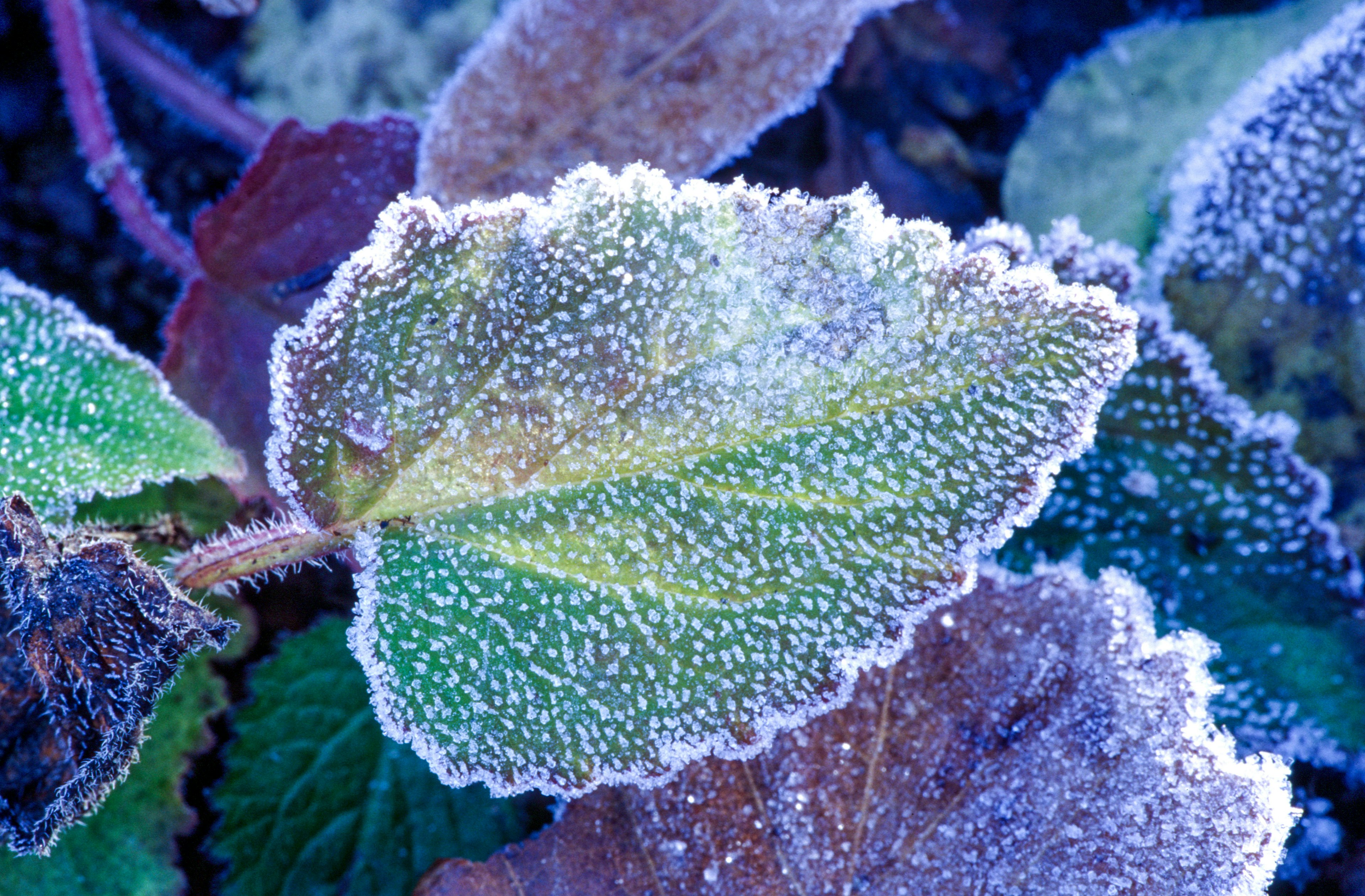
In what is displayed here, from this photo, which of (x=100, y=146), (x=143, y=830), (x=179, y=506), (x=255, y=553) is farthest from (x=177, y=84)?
(x=143, y=830)

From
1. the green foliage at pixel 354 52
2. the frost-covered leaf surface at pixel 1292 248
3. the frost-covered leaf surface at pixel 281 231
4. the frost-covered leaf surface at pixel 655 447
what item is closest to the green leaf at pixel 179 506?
the frost-covered leaf surface at pixel 281 231

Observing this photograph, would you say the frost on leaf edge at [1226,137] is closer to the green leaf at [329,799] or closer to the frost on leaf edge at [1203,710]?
the frost on leaf edge at [1203,710]

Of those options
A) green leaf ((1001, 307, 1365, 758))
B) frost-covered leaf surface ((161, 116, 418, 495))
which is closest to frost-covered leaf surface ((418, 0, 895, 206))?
frost-covered leaf surface ((161, 116, 418, 495))

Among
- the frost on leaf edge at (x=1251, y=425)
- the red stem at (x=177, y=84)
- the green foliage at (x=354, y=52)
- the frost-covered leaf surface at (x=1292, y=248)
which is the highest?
the frost-covered leaf surface at (x=1292, y=248)

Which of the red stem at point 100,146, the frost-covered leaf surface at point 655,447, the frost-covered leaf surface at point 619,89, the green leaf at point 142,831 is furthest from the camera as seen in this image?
the red stem at point 100,146

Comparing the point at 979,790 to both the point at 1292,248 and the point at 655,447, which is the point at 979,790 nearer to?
the point at 655,447

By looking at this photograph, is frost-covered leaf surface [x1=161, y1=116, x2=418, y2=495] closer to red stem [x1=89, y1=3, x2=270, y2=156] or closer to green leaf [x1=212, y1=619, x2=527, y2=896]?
red stem [x1=89, y1=3, x2=270, y2=156]
